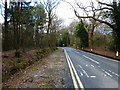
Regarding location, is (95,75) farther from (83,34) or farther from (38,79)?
(83,34)

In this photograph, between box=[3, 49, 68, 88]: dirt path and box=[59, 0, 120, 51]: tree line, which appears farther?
box=[59, 0, 120, 51]: tree line

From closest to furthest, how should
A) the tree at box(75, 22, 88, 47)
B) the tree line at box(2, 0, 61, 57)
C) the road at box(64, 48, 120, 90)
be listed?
the road at box(64, 48, 120, 90) < the tree line at box(2, 0, 61, 57) < the tree at box(75, 22, 88, 47)

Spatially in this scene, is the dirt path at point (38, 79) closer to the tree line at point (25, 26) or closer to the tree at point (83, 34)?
the tree line at point (25, 26)

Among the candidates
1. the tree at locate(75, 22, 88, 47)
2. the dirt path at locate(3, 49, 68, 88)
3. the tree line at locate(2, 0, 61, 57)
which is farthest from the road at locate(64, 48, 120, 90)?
the tree at locate(75, 22, 88, 47)

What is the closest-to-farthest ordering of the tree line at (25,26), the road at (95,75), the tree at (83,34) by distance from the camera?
the road at (95,75) < the tree line at (25,26) < the tree at (83,34)

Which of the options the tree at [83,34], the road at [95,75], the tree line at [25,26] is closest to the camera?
the road at [95,75]

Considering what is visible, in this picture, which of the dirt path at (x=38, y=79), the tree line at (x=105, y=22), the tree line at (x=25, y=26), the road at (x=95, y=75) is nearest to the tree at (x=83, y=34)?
the tree line at (x=105, y=22)

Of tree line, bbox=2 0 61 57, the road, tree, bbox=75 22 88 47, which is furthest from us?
tree, bbox=75 22 88 47

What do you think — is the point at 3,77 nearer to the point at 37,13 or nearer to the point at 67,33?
the point at 37,13

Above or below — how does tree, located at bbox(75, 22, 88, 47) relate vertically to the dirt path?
above

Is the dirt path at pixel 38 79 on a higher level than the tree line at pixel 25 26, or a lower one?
lower

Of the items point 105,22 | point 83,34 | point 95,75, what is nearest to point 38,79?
point 95,75

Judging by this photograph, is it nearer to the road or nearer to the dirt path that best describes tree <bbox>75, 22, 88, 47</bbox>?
the road

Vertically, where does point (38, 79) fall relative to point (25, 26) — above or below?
below
